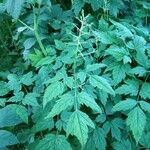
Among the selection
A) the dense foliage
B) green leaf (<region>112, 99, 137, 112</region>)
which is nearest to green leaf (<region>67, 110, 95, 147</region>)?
the dense foliage

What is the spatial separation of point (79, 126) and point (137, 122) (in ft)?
1.20

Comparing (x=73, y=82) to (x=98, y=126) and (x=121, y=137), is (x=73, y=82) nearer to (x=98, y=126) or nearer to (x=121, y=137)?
(x=98, y=126)

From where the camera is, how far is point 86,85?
1.95 m

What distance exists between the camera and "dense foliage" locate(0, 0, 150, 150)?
1.69 m

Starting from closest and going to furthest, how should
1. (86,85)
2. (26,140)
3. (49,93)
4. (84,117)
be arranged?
1. (84,117)
2. (49,93)
3. (86,85)
4. (26,140)

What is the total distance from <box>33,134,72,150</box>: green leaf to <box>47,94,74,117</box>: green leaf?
0.88ft

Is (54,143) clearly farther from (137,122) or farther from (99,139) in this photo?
(137,122)

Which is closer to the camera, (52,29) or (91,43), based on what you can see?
(91,43)

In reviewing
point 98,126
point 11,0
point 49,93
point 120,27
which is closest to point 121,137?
point 98,126

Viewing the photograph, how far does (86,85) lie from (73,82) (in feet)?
0.48

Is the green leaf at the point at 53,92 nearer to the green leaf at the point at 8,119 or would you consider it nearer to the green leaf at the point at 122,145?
the green leaf at the point at 8,119

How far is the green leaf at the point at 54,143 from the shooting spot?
1835mm

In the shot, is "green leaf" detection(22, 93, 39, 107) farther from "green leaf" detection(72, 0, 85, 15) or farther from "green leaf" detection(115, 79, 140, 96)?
"green leaf" detection(72, 0, 85, 15)

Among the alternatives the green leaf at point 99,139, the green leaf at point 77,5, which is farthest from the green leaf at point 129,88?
the green leaf at point 77,5
